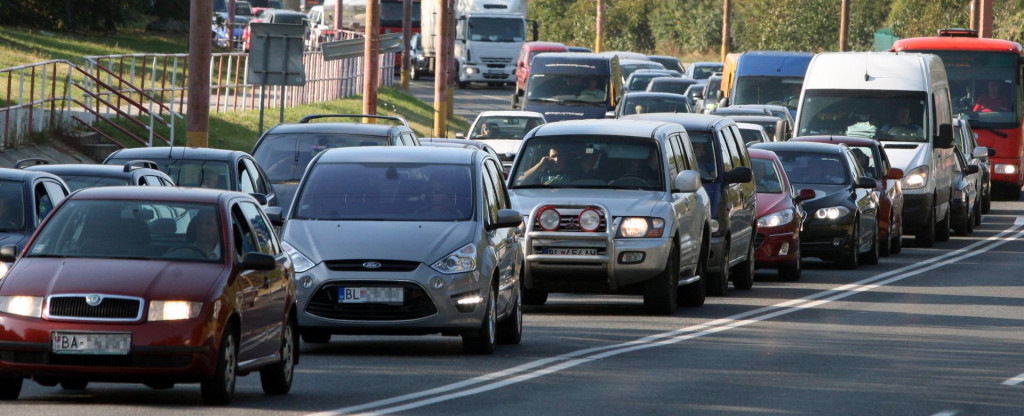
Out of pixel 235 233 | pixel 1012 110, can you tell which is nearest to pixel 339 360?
pixel 235 233

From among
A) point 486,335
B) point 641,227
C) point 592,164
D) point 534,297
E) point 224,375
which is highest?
point 592,164

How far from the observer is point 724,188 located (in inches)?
772

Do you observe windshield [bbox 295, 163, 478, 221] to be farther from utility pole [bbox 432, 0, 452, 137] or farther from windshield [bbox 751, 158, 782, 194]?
utility pole [bbox 432, 0, 452, 137]

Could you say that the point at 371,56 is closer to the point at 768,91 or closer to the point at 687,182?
the point at 768,91

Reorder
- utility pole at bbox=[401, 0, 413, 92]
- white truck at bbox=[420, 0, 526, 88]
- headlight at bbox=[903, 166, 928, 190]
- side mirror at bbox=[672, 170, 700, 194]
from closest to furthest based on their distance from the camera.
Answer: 1. side mirror at bbox=[672, 170, 700, 194]
2. headlight at bbox=[903, 166, 928, 190]
3. utility pole at bbox=[401, 0, 413, 92]
4. white truck at bbox=[420, 0, 526, 88]

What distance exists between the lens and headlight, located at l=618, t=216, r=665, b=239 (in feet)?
56.3

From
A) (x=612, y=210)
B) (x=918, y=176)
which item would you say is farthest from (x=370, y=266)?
(x=918, y=176)

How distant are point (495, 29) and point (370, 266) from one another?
5691 cm

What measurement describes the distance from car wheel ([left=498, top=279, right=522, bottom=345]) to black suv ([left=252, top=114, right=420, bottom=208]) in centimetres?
659

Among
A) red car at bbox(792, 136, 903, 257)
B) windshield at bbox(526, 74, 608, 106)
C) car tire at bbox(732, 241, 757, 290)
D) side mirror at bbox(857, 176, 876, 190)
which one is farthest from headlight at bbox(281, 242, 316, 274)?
windshield at bbox(526, 74, 608, 106)

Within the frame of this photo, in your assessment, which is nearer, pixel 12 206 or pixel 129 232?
pixel 129 232

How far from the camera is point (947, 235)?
31.2 meters

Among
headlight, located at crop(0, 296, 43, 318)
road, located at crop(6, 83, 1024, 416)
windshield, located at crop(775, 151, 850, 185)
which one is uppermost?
windshield, located at crop(775, 151, 850, 185)

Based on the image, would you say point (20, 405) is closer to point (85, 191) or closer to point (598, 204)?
point (85, 191)
